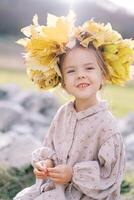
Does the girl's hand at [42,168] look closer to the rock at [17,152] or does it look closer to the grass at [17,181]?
the grass at [17,181]

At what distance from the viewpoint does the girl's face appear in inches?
146

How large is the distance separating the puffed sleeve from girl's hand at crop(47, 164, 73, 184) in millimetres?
28

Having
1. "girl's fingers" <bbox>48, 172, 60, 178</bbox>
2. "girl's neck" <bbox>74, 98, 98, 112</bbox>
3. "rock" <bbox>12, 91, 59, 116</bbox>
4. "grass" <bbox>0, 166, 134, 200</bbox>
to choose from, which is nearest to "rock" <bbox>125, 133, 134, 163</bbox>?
"grass" <bbox>0, 166, 134, 200</bbox>

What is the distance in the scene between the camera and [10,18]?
20.6 metres

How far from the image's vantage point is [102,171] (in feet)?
12.1

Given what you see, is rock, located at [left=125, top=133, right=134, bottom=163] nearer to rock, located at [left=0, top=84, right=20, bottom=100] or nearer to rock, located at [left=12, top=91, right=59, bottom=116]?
rock, located at [left=12, top=91, right=59, bottom=116]

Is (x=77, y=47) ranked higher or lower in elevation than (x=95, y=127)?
higher

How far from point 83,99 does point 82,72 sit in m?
0.18

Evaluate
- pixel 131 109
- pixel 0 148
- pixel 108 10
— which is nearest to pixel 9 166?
pixel 0 148

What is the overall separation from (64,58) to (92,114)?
0.34 metres

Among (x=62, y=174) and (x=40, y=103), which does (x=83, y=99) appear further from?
(x=40, y=103)

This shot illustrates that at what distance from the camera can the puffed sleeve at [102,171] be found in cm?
363

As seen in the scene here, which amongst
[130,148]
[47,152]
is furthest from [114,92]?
[47,152]

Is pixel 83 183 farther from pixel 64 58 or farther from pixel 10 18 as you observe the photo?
pixel 10 18
